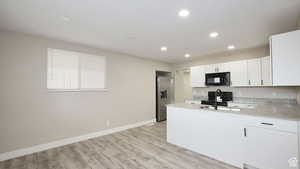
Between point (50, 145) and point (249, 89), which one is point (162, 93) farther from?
point (50, 145)

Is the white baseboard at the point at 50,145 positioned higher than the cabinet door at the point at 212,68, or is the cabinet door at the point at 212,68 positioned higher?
the cabinet door at the point at 212,68

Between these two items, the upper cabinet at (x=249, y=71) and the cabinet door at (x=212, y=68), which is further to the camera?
the cabinet door at (x=212, y=68)

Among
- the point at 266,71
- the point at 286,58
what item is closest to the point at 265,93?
the point at 266,71

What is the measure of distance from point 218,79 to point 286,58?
214cm

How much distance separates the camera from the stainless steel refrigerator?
17.1 ft

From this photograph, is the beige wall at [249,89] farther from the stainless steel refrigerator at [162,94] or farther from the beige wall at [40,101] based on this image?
the beige wall at [40,101]

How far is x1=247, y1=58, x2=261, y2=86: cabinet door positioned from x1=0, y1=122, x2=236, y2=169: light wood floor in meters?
2.49

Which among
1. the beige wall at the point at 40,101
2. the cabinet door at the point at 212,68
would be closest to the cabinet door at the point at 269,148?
the cabinet door at the point at 212,68

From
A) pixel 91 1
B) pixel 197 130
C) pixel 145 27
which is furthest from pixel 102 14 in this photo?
pixel 197 130

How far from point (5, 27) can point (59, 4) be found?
150 centimetres

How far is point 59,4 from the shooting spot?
5.69ft

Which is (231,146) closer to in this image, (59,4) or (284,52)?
(284,52)

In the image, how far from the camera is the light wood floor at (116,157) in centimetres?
217

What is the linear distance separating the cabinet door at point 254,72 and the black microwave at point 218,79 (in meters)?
0.52
